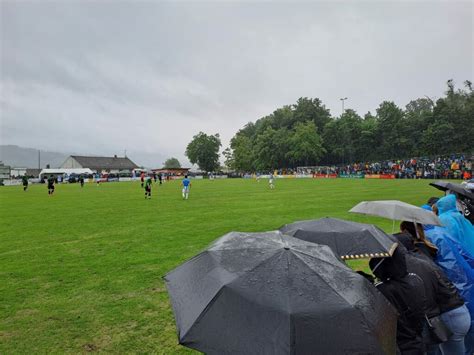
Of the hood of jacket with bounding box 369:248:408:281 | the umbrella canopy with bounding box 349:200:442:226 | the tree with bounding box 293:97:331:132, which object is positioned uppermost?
the tree with bounding box 293:97:331:132

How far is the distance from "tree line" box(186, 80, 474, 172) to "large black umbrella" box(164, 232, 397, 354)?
70.2m

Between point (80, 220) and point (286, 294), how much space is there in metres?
14.5

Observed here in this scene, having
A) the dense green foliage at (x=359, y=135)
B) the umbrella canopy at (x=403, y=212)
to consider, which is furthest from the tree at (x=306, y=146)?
the umbrella canopy at (x=403, y=212)

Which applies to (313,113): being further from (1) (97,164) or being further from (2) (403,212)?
(2) (403,212)

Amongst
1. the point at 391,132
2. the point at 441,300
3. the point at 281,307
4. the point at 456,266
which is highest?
the point at 391,132

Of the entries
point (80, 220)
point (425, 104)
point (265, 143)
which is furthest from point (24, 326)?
point (425, 104)

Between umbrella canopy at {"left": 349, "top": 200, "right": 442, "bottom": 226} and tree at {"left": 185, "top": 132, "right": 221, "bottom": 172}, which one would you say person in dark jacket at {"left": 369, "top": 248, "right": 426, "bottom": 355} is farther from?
tree at {"left": 185, "top": 132, "right": 221, "bottom": 172}

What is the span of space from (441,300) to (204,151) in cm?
11392

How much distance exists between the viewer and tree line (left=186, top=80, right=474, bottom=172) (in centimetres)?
6303

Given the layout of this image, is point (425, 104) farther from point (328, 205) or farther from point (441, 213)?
point (441, 213)

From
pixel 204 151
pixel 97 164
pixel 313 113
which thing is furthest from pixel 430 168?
pixel 97 164

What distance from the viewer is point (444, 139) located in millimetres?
62500

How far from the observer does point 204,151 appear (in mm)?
116000

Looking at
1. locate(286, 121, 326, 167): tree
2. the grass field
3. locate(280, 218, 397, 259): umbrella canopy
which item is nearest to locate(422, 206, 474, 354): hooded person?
locate(280, 218, 397, 259): umbrella canopy
